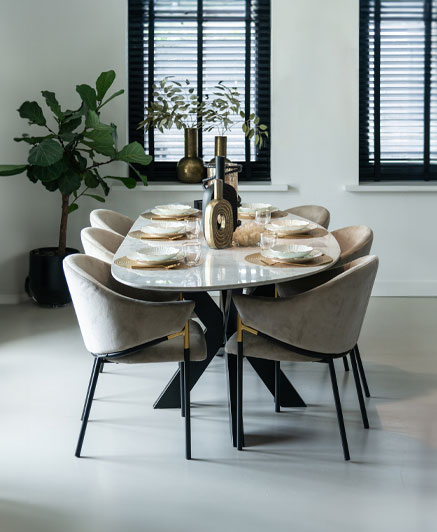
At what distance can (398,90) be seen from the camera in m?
6.13

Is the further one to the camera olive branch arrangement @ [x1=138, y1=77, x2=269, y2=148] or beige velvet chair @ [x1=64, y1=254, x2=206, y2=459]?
olive branch arrangement @ [x1=138, y1=77, x2=269, y2=148]

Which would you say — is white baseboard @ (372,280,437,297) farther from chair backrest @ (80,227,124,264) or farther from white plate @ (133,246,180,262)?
white plate @ (133,246,180,262)

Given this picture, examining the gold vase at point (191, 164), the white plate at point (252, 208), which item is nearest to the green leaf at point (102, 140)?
the gold vase at point (191, 164)

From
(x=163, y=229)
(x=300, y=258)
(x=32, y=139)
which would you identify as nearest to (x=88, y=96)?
(x=32, y=139)

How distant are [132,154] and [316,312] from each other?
108 inches

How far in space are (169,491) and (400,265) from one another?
3.70 m

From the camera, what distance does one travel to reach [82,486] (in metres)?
2.94

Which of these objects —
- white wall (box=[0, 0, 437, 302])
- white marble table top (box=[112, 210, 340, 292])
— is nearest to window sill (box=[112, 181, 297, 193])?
white wall (box=[0, 0, 437, 302])

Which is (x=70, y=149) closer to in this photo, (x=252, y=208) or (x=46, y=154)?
(x=46, y=154)

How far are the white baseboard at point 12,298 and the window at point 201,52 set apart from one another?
1.51 meters

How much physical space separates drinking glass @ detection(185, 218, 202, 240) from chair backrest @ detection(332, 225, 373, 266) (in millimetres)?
771

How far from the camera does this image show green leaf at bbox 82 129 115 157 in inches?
211

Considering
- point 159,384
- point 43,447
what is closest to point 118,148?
point 159,384

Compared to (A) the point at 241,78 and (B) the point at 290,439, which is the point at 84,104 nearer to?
(A) the point at 241,78
